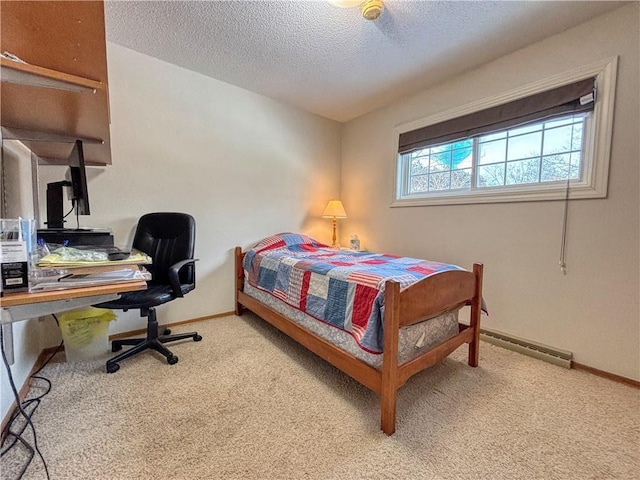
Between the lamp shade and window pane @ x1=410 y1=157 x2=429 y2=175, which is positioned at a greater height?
window pane @ x1=410 y1=157 x2=429 y2=175

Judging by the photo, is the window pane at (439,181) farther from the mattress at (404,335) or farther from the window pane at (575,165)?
the mattress at (404,335)

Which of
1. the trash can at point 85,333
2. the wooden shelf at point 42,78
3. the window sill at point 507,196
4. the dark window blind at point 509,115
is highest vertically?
the dark window blind at point 509,115

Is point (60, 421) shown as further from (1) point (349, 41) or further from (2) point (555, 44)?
(2) point (555, 44)

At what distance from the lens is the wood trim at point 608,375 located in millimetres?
1731

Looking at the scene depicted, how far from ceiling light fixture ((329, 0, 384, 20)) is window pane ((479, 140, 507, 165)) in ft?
4.84

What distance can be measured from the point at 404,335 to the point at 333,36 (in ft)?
7.04

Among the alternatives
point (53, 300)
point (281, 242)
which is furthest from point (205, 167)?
point (53, 300)

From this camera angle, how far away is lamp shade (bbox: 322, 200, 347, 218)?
134 inches

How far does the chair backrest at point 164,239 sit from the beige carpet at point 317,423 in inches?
26.6

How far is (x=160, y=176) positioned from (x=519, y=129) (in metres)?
3.12

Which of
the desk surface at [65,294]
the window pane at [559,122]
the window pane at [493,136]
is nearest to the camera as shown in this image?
the desk surface at [65,294]

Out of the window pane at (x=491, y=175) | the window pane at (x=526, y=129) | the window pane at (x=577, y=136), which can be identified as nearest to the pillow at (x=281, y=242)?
the window pane at (x=491, y=175)

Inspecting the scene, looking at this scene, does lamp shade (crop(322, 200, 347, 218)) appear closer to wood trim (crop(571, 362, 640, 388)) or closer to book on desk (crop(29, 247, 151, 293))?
wood trim (crop(571, 362, 640, 388))

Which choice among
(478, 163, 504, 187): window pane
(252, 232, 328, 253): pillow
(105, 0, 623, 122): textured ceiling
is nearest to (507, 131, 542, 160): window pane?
(478, 163, 504, 187): window pane
